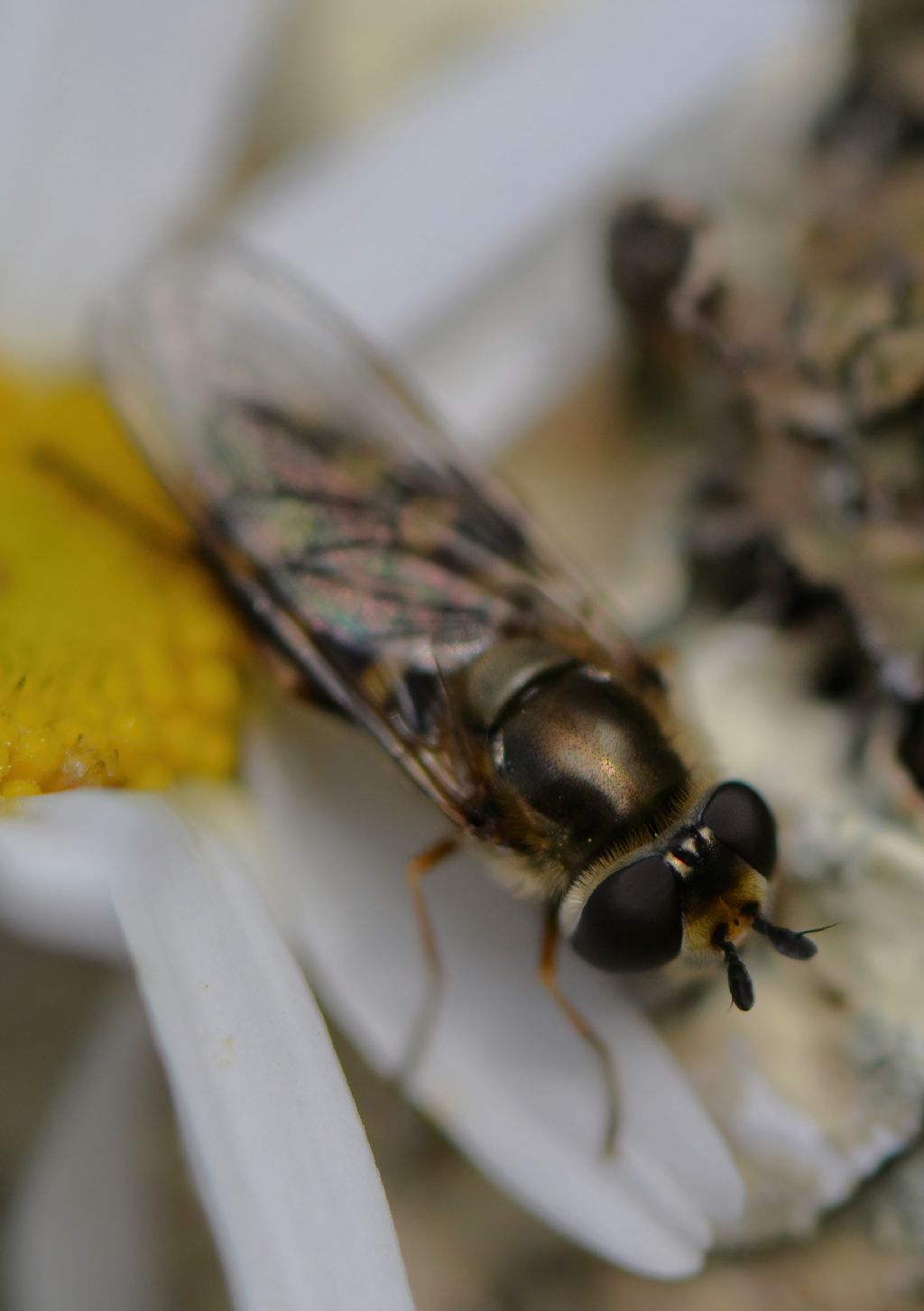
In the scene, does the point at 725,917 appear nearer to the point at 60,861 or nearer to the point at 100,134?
the point at 60,861

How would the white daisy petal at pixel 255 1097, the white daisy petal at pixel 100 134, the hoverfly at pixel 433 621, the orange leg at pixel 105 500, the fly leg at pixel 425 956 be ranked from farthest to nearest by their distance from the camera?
the white daisy petal at pixel 100 134 < the orange leg at pixel 105 500 < the fly leg at pixel 425 956 < the hoverfly at pixel 433 621 < the white daisy petal at pixel 255 1097

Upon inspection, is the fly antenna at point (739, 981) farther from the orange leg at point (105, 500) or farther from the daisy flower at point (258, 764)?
the orange leg at point (105, 500)

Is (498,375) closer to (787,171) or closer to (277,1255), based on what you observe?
(787,171)

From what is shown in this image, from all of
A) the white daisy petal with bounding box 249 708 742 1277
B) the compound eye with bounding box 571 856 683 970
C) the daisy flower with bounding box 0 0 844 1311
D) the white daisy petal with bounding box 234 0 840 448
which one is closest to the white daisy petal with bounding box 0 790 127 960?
the daisy flower with bounding box 0 0 844 1311

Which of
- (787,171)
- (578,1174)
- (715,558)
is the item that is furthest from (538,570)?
(787,171)

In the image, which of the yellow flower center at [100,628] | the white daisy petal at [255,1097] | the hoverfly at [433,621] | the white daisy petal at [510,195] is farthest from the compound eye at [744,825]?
the white daisy petal at [510,195]

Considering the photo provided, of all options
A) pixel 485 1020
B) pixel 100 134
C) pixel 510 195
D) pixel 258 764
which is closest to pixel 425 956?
pixel 485 1020

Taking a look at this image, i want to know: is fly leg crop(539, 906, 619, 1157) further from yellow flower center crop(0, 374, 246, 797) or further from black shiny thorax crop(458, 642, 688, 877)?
yellow flower center crop(0, 374, 246, 797)
